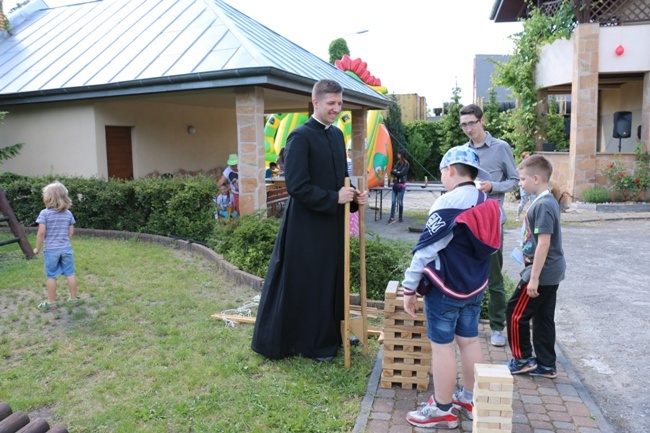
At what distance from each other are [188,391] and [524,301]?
102 inches

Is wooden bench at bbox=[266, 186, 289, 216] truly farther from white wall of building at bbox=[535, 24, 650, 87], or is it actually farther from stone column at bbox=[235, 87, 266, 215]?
white wall of building at bbox=[535, 24, 650, 87]

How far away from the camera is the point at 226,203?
10.9 meters

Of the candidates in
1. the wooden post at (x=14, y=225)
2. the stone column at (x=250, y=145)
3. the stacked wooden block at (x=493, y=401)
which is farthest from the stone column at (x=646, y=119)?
the wooden post at (x=14, y=225)

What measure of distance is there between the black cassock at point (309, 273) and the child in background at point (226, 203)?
649 centimetres

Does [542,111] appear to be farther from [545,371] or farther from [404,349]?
[404,349]

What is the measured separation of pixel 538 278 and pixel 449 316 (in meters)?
1.04

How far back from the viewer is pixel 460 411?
3.60m

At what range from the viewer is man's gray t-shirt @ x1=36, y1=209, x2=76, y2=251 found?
5.83 m

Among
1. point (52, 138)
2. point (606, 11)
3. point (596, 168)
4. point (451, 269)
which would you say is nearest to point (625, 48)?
point (606, 11)

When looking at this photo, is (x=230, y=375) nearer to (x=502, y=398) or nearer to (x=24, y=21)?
(x=502, y=398)

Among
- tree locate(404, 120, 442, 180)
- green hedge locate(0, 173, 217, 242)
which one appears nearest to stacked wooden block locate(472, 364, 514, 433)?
green hedge locate(0, 173, 217, 242)

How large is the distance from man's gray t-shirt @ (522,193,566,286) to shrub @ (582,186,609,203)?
1220 centimetres

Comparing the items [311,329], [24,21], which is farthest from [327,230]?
[24,21]

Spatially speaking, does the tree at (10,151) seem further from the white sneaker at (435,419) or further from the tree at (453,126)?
the tree at (453,126)
